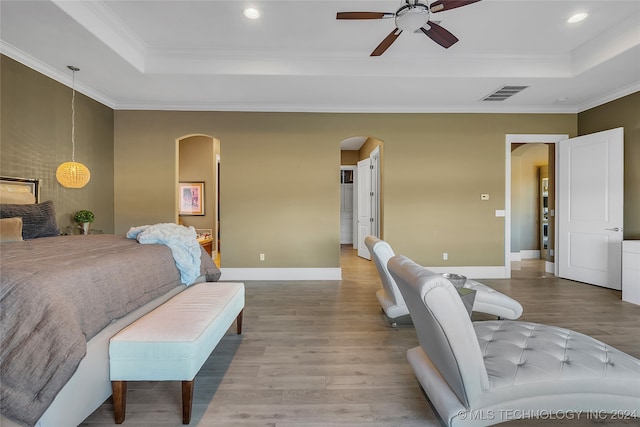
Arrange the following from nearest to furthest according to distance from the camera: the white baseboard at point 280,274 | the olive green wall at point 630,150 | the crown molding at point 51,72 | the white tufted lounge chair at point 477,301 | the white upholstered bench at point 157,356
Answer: the white upholstered bench at point 157,356, the white tufted lounge chair at point 477,301, the crown molding at point 51,72, the olive green wall at point 630,150, the white baseboard at point 280,274

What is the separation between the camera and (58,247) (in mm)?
2275

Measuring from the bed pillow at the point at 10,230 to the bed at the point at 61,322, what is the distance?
0.39 metres

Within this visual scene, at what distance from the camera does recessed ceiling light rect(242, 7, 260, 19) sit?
9.58ft

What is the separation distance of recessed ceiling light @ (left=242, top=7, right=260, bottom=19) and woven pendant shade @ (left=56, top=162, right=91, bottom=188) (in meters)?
2.77

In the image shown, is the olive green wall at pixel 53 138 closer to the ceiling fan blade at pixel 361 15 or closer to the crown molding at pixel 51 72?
the crown molding at pixel 51 72

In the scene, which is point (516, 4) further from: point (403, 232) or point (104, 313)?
point (104, 313)

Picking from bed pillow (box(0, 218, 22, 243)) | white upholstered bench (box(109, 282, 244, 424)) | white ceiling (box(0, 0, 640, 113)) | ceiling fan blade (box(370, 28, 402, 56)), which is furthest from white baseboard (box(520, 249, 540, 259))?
bed pillow (box(0, 218, 22, 243))

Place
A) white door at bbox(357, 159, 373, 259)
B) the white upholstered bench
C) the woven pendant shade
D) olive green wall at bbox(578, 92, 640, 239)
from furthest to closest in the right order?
white door at bbox(357, 159, 373, 259)
olive green wall at bbox(578, 92, 640, 239)
the woven pendant shade
the white upholstered bench

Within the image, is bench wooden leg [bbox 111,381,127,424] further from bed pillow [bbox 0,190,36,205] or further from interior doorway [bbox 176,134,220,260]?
interior doorway [bbox 176,134,220,260]

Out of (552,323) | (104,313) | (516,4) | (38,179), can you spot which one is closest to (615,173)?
(552,323)

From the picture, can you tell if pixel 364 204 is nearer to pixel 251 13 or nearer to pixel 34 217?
pixel 251 13

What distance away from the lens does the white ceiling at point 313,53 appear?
9.50 ft

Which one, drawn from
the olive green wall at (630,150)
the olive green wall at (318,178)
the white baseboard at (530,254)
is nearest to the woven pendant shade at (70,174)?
the olive green wall at (318,178)

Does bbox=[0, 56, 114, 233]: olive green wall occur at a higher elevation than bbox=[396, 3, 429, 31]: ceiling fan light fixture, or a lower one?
lower
